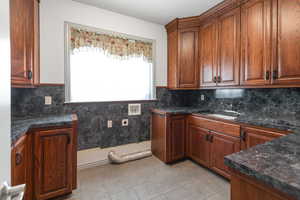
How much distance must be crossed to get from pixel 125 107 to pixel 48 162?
1.32m

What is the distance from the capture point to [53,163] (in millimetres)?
1540

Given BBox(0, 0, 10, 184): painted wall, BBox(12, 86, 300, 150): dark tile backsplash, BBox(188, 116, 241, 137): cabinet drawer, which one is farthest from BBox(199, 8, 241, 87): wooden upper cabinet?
BBox(0, 0, 10, 184): painted wall

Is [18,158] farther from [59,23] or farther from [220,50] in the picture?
[220,50]

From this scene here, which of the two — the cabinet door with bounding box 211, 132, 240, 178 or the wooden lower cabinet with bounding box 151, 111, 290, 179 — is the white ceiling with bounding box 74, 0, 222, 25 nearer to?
the wooden lower cabinet with bounding box 151, 111, 290, 179

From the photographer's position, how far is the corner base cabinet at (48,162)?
1414 mm

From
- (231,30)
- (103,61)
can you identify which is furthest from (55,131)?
(231,30)

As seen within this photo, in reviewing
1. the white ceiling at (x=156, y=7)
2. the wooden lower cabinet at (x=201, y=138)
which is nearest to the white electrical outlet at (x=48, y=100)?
the white ceiling at (x=156, y=7)

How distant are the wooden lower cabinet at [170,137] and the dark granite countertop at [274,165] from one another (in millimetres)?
1583

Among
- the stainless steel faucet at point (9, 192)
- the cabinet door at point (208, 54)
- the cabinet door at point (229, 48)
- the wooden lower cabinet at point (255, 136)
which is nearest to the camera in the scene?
the stainless steel faucet at point (9, 192)

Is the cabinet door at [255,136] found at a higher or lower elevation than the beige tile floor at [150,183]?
higher

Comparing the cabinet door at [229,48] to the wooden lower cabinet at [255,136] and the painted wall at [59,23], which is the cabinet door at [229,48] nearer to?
the wooden lower cabinet at [255,136]

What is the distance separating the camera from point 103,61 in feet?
7.75

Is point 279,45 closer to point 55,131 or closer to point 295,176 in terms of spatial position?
point 295,176

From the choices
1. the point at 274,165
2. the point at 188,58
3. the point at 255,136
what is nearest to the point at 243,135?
the point at 255,136
